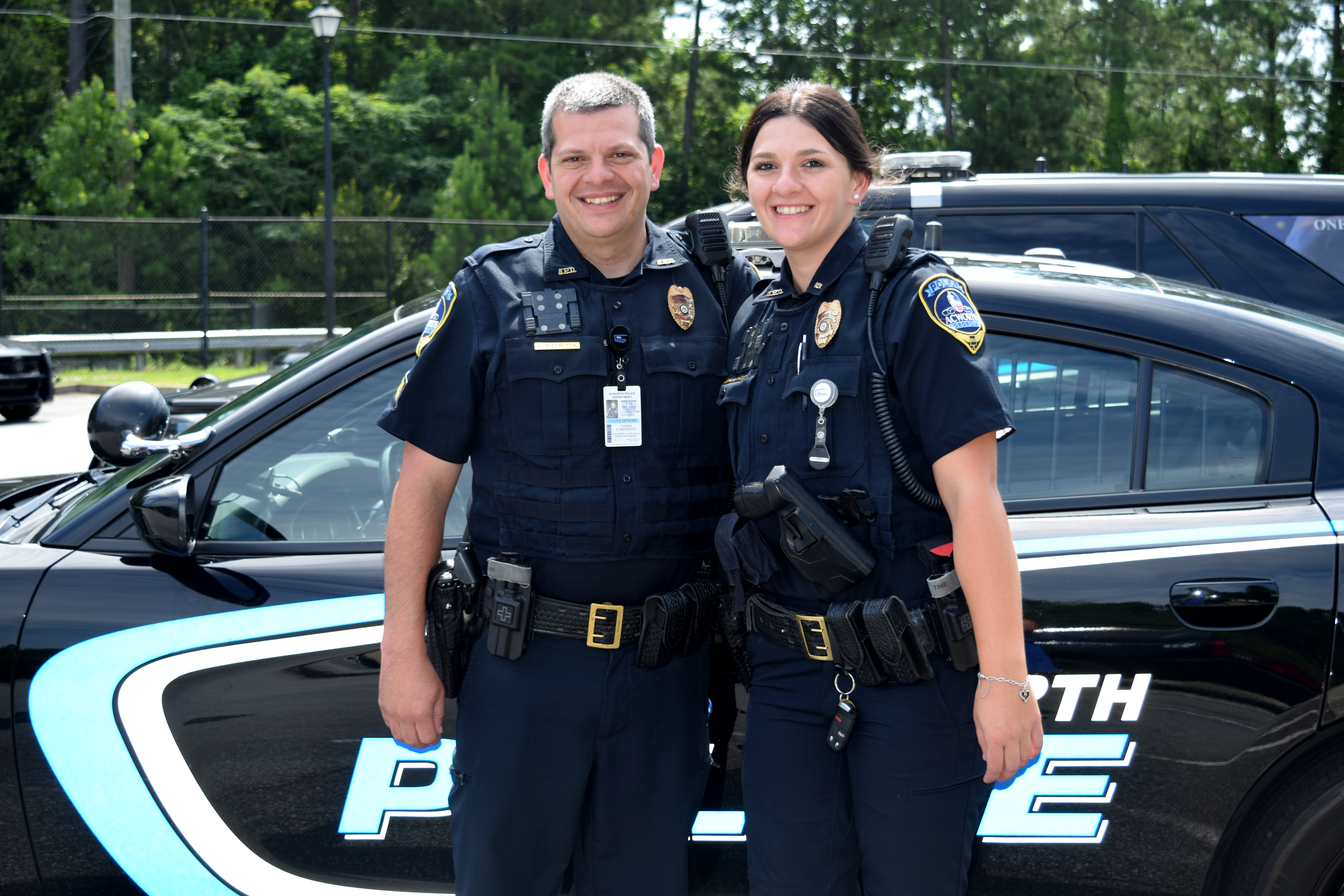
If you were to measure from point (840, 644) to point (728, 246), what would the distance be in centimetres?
80

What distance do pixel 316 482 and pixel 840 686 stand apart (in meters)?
1.24

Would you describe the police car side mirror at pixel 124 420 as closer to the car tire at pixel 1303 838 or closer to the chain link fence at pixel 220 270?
the car tire at pixel 1303 838

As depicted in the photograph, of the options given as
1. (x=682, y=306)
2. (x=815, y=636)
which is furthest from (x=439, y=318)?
(x=815, y=636)

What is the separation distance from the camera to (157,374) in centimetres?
1512

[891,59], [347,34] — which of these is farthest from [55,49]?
[891,59]

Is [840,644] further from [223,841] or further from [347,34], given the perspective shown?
[347,34]

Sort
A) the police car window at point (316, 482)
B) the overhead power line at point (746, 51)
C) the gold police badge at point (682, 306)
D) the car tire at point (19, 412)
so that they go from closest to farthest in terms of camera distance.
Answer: the gold police badge at point (682, 306), the police car window at point (316, 482), the car tire at point (19, 412), the overhead power line at point (746, 51)

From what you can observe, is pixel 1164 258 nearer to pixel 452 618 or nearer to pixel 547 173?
pixel 547 173

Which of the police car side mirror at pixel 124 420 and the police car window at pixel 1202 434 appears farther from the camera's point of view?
the police car side mirror at pixel 124 420

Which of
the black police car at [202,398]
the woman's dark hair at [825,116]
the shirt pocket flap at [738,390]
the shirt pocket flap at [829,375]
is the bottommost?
the black police car at [202,398]

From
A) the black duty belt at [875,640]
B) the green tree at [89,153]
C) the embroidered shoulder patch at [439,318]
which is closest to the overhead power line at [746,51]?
the green tree at [89,153]

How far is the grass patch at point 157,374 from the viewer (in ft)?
46.8

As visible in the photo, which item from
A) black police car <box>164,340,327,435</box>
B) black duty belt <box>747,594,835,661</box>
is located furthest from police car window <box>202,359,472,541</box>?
black police car <box>164,340,327,435</box>

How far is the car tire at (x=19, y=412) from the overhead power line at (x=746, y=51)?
15701 millimetres
